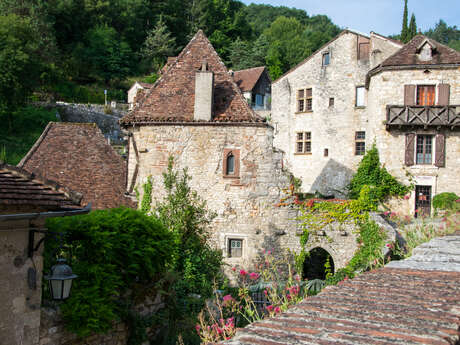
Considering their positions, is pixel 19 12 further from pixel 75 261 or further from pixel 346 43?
pixel 75 261

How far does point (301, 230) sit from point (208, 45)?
27.5 ft

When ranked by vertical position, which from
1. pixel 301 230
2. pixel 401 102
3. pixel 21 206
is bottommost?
pixel 301 230

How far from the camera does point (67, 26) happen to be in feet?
195

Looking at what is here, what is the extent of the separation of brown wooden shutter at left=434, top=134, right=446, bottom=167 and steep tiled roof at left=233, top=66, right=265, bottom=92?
26.6 metres

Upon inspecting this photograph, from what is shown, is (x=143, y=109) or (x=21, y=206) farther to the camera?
(x=143, y=109)

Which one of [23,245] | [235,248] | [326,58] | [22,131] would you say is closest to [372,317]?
[23,245]

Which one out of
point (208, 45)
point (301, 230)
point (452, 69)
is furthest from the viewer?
point (452, 69)

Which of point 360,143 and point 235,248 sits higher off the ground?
point 360,143

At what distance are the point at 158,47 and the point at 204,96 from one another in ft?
164

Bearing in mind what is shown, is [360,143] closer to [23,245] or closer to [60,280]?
[60,280]

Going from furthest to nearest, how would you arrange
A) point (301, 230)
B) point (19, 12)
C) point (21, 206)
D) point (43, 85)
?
point (19, 12), point (43, 85), point (301, 230), point (21, 206)

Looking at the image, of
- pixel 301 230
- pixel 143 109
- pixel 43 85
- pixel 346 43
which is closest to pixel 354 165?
pixel 346 43

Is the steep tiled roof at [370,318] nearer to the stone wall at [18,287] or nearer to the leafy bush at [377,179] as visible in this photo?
the stone wall at [18,287]

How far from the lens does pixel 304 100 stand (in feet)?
105
